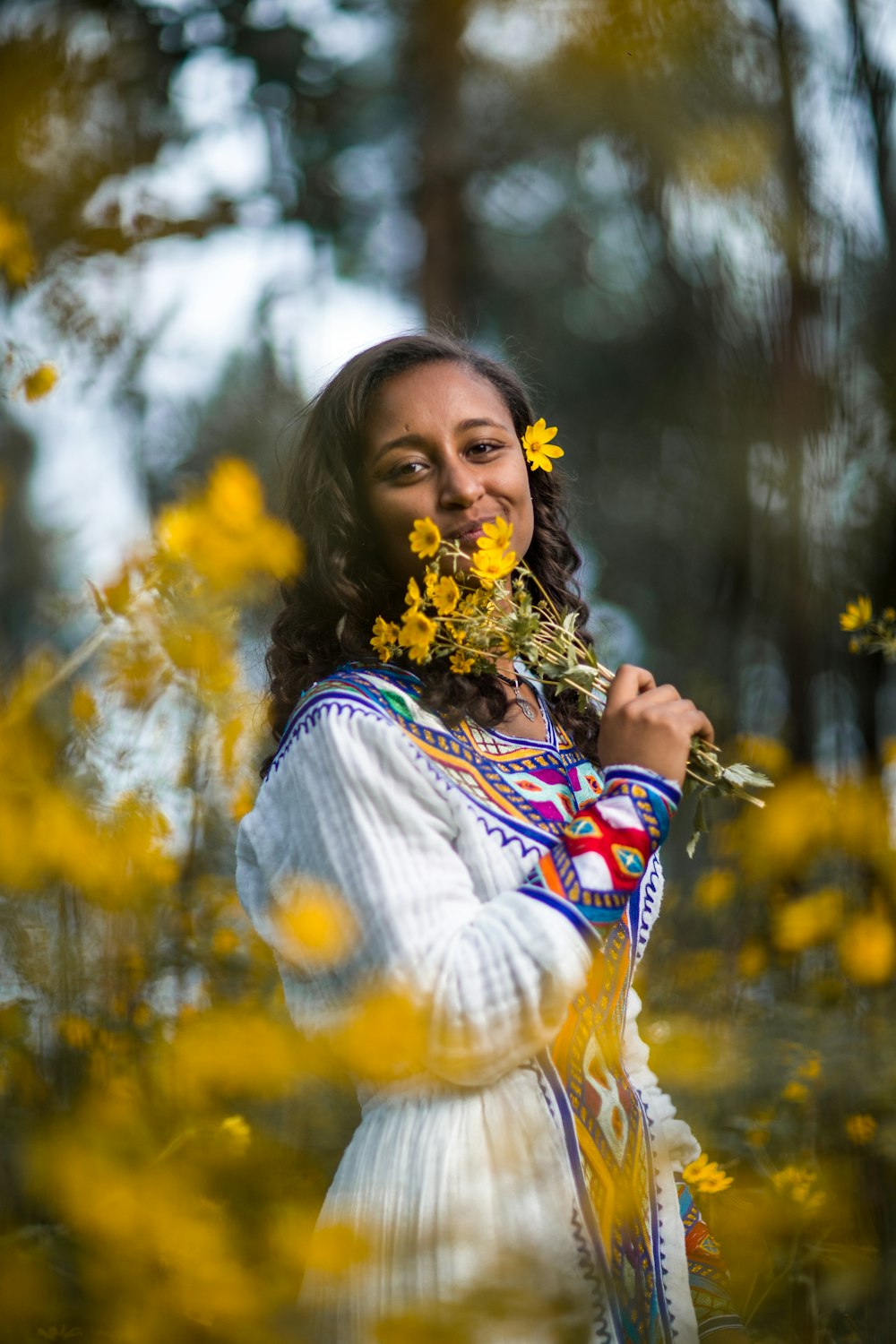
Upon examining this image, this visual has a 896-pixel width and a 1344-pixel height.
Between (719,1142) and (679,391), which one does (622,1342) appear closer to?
(719,1142)

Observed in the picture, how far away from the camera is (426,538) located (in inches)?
53.0

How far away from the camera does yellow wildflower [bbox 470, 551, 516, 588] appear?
128 cm

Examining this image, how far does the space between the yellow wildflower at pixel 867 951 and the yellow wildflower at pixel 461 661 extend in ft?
4.25

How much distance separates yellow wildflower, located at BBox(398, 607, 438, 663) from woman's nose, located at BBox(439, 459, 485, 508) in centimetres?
18

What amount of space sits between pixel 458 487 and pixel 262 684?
2.49ft

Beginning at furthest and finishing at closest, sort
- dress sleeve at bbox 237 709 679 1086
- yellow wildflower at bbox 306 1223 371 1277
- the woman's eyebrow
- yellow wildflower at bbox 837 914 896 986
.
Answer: yellow wildflower at bbox 837 914 896 986, the woman's eyebrow, dress sleeve at bbox 237 709 679 1086, yellow wildflower at bbox 306 1223 371 1277

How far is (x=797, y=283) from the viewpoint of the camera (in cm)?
175

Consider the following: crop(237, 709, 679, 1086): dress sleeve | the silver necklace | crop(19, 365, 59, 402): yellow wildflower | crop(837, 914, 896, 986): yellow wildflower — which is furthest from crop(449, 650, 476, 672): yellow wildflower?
crop(837, 914, 896, 986): yellow wildflower

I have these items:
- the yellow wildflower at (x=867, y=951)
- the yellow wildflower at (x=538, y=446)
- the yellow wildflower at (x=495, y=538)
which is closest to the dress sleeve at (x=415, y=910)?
the yellow wildflower at (x=495, y=538)

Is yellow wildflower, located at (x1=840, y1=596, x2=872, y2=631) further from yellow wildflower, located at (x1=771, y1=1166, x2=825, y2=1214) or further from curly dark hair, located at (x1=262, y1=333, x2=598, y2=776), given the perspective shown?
yellow wildflower, located at (x1=771, y1=1166, x2=825, y2=1214)

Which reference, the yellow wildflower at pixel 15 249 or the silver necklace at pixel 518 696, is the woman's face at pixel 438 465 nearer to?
the silver necklace at pixel 518 696

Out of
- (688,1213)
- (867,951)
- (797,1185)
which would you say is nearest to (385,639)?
(688,1213)

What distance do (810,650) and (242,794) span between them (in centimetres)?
105

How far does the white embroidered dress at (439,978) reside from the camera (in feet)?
3.59
